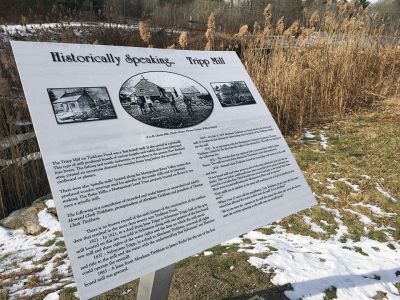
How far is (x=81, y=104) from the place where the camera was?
54.0 inches

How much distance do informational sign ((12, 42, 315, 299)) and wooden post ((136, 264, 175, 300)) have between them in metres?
0.18

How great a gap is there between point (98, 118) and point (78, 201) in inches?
12.8

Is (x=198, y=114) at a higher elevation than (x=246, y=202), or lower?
higher

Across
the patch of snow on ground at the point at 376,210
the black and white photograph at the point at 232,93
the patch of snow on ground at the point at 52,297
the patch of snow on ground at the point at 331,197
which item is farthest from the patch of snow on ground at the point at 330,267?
the patch of snow on ground at the point at 52,297

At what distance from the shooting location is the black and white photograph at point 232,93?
1.89 m

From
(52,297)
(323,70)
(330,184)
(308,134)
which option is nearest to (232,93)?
(52,297)

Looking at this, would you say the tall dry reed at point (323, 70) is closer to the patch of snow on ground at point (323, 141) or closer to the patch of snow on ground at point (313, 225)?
the patch of snow on ground at point (323, 141)

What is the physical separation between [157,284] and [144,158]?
1.56ft

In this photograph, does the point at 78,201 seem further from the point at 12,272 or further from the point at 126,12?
the point at 126,12

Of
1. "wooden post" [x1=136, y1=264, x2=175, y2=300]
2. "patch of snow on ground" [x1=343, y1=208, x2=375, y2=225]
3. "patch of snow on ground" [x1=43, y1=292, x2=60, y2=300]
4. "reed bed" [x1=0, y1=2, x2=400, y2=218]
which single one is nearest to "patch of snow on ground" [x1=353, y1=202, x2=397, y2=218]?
"patch of snow on ground" [x1=343, y1=208, x2=375, y2=225]

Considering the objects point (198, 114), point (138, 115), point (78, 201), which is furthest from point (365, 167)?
point (78, 201)

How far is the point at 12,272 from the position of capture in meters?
2.62

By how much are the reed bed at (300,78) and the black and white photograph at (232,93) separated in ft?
6.68

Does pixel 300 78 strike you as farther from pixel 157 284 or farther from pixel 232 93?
pixel 157 284
